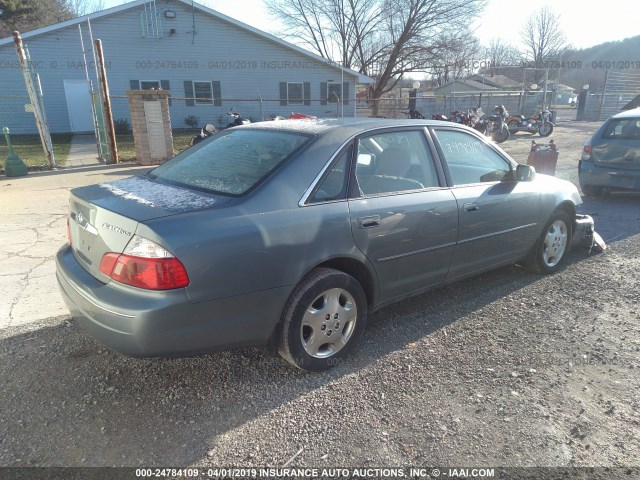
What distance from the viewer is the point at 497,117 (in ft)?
58.6

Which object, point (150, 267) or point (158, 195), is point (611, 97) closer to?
point (158, 195)

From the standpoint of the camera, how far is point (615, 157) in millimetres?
7535

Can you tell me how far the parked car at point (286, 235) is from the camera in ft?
7.67

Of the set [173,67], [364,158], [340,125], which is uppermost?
[173,67]

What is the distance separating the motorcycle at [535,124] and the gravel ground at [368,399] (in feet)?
60.9

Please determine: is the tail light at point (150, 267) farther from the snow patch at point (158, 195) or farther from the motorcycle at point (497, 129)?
the motorcycle at point (497, 129)

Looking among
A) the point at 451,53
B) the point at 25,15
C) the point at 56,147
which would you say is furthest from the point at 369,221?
the point at 25,15

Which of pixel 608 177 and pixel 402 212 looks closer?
pixel 402 212

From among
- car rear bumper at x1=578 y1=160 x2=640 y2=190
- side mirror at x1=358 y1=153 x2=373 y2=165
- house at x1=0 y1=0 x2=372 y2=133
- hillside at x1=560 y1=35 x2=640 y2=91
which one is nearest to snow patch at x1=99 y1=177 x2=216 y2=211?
side mirror at x1=358 y1=153 x2=373 y2=165

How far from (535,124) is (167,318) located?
21.4 metres

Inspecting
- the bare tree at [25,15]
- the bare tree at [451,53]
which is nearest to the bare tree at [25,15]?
the bare tree at [25,15]

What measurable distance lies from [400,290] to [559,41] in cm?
6296

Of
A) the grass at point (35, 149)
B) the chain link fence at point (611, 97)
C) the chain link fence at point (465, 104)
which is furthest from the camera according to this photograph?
the chain link fence at point (611, 97)

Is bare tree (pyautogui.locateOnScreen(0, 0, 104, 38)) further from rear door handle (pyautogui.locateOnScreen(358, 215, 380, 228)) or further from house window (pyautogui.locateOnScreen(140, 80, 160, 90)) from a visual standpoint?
rear door handle (pyautogui.locateOnScreen(358, 215, 380, 228))
